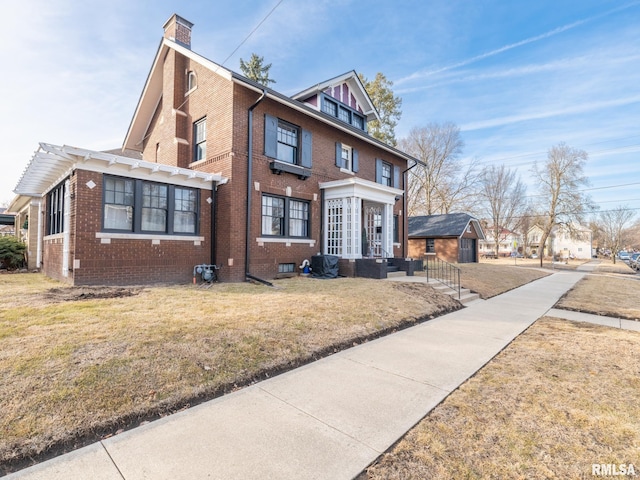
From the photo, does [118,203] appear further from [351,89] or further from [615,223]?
[615,223]

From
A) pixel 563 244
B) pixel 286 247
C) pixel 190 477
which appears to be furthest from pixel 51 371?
pixel 563 244

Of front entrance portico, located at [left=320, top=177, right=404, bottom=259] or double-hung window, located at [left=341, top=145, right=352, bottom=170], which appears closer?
front entrance portico, located at [left=320, top=177, right=404, bottom=259]

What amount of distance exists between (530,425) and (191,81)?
14968 mm

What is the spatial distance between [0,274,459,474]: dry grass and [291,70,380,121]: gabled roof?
11.5m

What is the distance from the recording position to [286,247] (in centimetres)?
1209

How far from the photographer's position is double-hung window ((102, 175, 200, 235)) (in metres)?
8.86

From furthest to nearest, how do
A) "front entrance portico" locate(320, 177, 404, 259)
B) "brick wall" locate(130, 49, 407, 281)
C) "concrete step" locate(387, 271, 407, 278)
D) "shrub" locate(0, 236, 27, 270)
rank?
"shrub" locate(0, 236, 27, 270)
"concrete step" locate(387, 271, 407, 278)
"front entrance portico" locate(320, 177, 404, 259)
"brick wall" locate(130, 49, 407, 281)

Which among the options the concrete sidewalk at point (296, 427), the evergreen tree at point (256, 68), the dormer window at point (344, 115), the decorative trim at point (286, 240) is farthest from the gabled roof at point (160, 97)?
the evergreen tree at point (256, 68)

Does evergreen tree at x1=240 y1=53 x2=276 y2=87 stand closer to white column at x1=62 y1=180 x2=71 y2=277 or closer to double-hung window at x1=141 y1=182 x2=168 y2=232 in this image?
double-hung window at x1=141 y1=182 x2=168 y2=232

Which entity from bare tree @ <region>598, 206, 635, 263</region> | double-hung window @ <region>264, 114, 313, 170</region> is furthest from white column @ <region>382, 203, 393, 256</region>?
bare tree @ <region>598, 206, 635, 263</region>

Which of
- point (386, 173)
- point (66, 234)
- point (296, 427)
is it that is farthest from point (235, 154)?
point (386, 173)

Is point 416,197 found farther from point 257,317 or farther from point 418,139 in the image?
point 257,317

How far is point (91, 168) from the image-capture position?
27.3 ft

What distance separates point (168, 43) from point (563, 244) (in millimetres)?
86606
